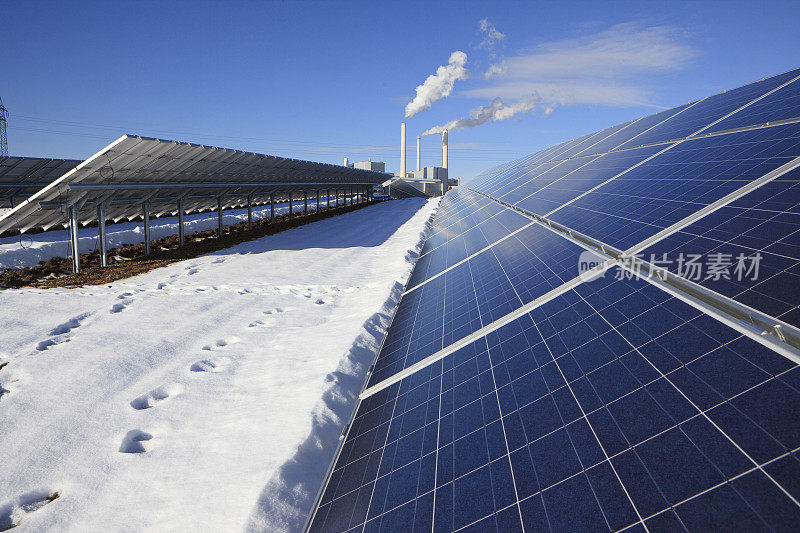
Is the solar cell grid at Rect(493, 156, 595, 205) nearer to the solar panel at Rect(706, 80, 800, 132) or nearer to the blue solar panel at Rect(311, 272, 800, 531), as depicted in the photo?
Answer: the solar panel at Rect(706, 80, 800, 132)

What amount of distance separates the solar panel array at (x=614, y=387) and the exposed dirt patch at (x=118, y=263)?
12.7 m

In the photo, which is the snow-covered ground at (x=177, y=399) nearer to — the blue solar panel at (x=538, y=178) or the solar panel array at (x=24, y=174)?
the blue solar panel at (x=538, y=178)

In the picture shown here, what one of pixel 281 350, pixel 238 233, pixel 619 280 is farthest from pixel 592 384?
pixel 238 233

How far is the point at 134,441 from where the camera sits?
5.31m

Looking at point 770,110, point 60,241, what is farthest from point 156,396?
point 60,241

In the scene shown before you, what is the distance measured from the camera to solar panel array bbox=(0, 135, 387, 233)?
13688 mm

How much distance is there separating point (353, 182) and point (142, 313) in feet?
127

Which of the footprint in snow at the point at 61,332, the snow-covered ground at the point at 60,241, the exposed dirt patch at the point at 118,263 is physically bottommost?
the footprint in snow at the point at 61,332

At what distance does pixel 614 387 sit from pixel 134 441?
5613 mm

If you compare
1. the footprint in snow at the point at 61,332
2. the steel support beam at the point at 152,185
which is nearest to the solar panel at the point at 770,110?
the footprint in snow at the point at 61,332

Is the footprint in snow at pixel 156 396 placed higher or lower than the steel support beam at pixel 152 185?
lower

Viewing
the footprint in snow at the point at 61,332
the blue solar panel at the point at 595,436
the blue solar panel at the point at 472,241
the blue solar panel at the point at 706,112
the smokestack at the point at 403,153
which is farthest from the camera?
the smokestack at the point at 403,153

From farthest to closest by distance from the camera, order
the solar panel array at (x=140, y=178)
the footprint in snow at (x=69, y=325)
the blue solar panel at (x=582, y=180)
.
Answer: the solar panel array at (x=140, y=178) → the blue solar panel at (x=582, y=180) → the footprint in snow at (x=69, y=325)

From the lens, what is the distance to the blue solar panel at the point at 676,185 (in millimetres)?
5434
